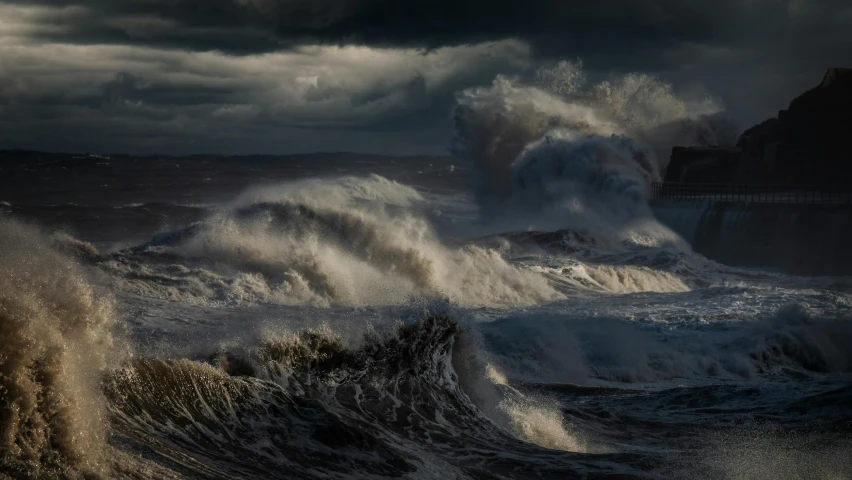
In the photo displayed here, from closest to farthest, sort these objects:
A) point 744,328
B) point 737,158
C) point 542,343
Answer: point 542,343 → point 744,328 → point 737,158

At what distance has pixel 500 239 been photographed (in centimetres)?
3231

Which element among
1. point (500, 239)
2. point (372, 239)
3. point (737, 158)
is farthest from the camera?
point (737, 158)

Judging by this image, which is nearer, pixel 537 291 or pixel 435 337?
pixel 435 337

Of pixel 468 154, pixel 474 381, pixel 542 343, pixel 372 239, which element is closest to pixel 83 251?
pixel 372 239

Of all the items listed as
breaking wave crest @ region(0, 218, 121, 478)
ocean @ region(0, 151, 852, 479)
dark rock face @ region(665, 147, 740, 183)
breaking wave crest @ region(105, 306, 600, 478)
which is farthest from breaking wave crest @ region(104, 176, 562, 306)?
dark rock face @ region(665, 147, 740, 183)

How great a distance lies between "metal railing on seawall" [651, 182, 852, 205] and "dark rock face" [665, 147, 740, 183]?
1548 millimetres

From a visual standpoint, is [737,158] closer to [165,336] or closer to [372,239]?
[372,239]

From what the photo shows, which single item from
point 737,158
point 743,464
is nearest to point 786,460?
point 743,464

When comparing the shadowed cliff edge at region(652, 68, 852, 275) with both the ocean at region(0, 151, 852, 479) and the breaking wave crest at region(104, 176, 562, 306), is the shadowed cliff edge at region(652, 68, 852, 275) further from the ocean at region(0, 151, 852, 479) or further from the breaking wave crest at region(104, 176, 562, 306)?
the breaking wave crest at region(104, 176, 562, 306)

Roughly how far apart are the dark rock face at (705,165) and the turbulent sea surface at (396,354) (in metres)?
13.7

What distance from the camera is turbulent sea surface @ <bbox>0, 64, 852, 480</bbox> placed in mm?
7550

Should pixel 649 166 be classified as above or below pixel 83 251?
above

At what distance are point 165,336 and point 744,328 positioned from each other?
33.2 ft

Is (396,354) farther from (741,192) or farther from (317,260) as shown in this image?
(741,192)
